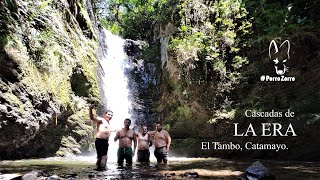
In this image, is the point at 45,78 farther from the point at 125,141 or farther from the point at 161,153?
the point at 161,153

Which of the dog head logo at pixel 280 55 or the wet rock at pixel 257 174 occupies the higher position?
the dog head logo at pixel 280 55


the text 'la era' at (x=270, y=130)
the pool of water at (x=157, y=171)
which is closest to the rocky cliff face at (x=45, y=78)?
the pool of water at (x=157, y=171)

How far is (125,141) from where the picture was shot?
8.69 m

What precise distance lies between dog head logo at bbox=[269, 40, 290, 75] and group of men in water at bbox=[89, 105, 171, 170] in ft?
18.2

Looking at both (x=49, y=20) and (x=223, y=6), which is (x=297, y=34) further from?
(x=49, y=20)

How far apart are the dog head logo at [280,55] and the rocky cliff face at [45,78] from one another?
25.5 feet

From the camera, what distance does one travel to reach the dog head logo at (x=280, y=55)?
1218 centimetres

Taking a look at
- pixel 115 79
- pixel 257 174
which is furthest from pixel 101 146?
pixel 115 79

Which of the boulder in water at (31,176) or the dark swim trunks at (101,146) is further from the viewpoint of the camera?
the dark swim trunks at (101,146)

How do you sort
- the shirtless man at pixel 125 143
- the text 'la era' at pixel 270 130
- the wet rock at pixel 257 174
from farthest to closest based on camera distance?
the text 'la era' at pixel 270 130 < the shirtless man at pixel 125 143 < the wet rock at pixel 257 174

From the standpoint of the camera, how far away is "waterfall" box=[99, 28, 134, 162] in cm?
1611

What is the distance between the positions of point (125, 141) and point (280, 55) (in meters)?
7.19

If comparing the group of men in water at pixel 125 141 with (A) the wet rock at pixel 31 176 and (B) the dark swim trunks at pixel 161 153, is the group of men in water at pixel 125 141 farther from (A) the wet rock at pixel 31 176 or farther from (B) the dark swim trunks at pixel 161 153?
(A) the wet rock at pixel 31 176

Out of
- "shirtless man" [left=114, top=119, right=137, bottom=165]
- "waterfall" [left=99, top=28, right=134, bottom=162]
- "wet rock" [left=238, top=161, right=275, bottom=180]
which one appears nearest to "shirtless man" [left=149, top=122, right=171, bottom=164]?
"shirtless man" [left=114, top=119, right=137, bottom=165]
